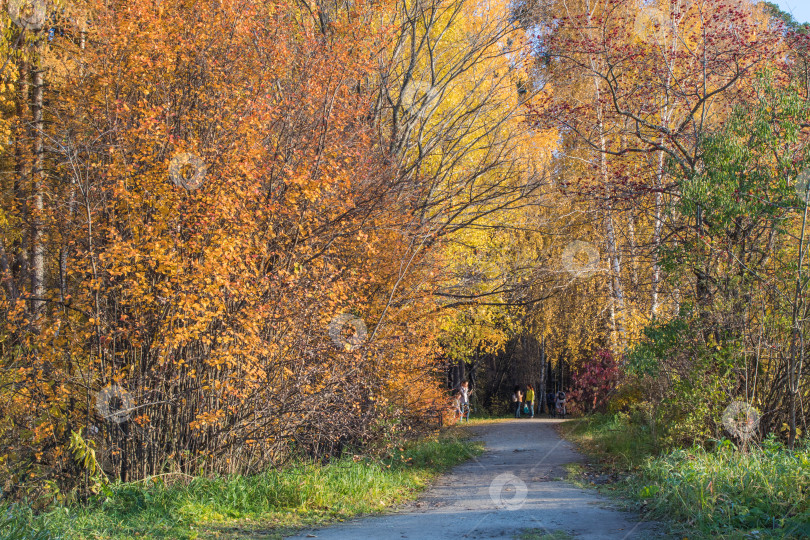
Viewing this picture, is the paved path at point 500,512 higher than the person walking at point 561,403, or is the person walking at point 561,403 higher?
Result: the paved path at point 500,512

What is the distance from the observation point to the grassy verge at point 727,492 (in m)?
5.29

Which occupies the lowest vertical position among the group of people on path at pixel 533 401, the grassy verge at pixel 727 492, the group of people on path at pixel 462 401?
the group of people on path at pixel 533 401

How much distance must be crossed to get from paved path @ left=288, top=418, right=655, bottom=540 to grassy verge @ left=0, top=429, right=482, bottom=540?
0.46 meters

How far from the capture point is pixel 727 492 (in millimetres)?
5949

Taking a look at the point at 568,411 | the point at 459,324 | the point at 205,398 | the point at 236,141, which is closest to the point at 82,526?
the point at 205,398

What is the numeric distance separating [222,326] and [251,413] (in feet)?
3.89

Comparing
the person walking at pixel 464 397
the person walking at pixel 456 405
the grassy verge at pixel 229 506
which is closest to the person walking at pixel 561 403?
the person walking at pixel 464 397

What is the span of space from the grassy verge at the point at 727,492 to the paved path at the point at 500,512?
376 millimetres

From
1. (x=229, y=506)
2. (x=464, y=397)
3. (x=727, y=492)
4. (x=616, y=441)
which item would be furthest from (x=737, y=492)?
(x=464, y=397)

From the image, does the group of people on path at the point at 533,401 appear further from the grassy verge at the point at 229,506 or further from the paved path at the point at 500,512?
the grassy verge at the point at 229,506

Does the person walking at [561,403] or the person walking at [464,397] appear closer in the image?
the person walking at [464,397]

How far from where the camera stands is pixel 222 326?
26.6ft

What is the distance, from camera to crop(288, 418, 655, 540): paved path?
6.21 m

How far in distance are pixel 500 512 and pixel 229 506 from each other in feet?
9.40
